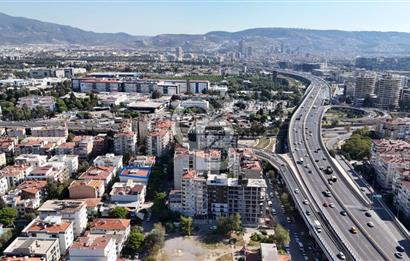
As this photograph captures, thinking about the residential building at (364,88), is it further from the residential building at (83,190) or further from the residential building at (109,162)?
the residential building at (83,190)

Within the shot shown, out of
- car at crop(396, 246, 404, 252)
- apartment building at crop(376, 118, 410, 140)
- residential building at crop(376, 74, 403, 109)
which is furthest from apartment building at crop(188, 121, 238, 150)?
residential building at crop(376, 74, 403, 109)

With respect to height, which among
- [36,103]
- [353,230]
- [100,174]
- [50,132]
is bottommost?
[353,230]

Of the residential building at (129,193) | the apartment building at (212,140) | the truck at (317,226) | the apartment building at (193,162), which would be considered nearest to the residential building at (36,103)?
the apartment building at (212,140)

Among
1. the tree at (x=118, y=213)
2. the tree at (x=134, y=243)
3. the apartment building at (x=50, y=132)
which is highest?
the apartment building at (x=50, y=132)

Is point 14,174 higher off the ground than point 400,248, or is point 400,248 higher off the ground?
point 14,174

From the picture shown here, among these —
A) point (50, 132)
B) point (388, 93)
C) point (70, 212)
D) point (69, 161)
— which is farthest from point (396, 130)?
point (50, 132)

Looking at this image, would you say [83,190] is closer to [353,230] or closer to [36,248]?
[36,248]

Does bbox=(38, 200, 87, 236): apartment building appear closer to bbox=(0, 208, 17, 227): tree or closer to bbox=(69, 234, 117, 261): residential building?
bbox=(0, 208, 17, 227): tree
